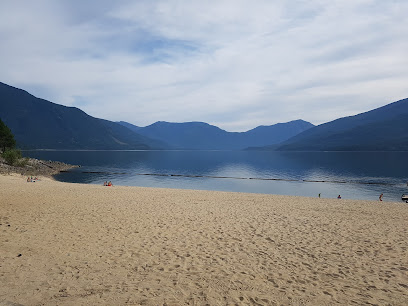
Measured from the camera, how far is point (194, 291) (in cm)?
760

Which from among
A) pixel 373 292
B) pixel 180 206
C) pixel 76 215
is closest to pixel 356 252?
pixel 373 292

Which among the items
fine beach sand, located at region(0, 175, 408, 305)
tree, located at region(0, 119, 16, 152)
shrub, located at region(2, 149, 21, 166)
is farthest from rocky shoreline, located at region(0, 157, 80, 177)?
fine beach sand, located at region(0, 175, 408, 305)

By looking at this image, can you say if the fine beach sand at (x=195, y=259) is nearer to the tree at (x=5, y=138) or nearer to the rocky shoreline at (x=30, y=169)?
the rocky shoreline at (x=30, y=169)

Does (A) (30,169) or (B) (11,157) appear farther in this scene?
(A) (30,169)

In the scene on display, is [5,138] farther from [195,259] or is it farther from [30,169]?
[195,259]

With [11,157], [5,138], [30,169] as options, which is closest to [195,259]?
[11,157]

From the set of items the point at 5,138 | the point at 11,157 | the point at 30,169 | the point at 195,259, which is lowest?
→ the point at 195,259

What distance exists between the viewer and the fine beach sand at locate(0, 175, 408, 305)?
24.3 ft

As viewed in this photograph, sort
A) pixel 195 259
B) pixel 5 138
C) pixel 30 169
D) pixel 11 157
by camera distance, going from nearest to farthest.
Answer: pixel 195 259 < pixel 11 157 < pixel 30 169 < pixel 5 138

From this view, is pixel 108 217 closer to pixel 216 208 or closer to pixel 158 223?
pixel 158 223

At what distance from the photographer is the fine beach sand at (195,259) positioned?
292 inches

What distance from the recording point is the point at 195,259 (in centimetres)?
1009

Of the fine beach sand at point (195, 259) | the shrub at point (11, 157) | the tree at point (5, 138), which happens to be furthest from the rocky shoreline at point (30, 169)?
the fine beach sand at point (195, 259)

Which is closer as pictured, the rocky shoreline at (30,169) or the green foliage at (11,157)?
the rocky shoreline at (30,169)
